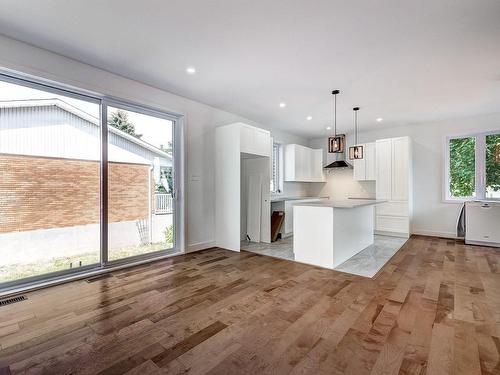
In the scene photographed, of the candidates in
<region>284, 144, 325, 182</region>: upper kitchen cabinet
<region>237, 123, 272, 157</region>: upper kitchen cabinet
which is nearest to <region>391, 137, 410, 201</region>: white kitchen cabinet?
<region>284, 144, 325, 182</region>: upper kitchen cabinet

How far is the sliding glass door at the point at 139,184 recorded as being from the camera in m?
3.69

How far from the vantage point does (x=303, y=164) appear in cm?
695

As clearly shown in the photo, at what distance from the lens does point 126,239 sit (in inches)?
150

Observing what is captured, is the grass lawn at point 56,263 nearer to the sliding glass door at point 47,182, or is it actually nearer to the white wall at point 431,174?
the sliding glass door at point 47,182

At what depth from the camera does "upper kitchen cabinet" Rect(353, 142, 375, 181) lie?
6383 mm

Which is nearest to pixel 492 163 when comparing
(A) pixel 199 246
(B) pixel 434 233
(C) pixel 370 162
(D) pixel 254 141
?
(B) pixel 434 233

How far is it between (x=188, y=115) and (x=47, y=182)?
2.39 m

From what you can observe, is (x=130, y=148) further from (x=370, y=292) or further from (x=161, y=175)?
(x=370, y=292)

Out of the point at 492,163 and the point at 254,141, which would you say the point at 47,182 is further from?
the point at 492,163

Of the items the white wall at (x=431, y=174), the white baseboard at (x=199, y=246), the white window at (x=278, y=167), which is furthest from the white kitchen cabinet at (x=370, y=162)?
the white baseboard at (x=199, y=246)

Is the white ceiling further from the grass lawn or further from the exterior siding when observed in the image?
the grass lawn

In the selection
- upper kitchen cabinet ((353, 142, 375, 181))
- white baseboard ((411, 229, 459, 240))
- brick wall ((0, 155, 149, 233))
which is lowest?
white baseboard ((411, 229, 459, 240))

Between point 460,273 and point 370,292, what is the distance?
1.68 m

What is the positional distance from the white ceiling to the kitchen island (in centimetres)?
195
